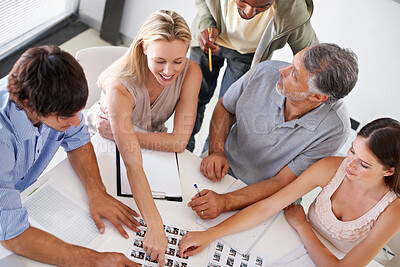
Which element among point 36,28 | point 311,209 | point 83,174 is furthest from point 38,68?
point 36,28

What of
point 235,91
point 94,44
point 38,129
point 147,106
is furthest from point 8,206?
point 94,44

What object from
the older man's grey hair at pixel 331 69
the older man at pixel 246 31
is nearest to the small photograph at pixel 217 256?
the older man's grey hair at pixel 331 69

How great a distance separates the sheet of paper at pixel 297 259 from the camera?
1.44 meters

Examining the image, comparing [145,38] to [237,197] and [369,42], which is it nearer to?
[237,197]

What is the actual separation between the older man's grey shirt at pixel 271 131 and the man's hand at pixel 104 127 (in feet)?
1.86

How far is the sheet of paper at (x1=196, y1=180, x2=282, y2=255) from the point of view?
145cm

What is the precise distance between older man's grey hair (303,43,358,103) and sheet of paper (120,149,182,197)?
62cm

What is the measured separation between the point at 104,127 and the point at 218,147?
512 millimetres

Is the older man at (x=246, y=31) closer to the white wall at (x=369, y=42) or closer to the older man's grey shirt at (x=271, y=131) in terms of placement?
the older man's grey shirt at (x=271, y=131)

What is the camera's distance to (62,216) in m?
1.37

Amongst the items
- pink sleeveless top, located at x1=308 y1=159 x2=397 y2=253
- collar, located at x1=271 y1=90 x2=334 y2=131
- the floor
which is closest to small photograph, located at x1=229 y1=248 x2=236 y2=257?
pink sleeveless top, located at x1=308 y1=159 x2=397 y2=253

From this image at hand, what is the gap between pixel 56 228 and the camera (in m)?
1.33

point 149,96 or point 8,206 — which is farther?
point 149,96

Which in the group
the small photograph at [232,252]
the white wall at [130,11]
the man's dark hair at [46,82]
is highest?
the man's dark hair at [46,82]
